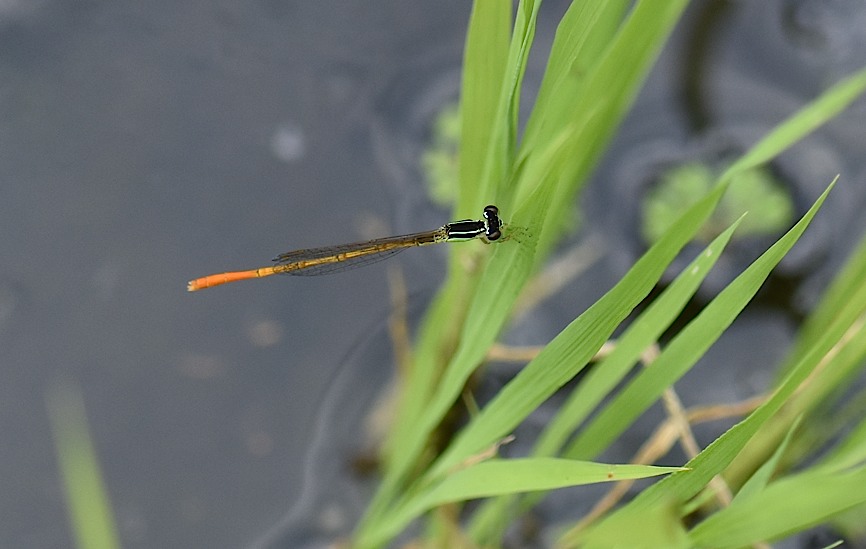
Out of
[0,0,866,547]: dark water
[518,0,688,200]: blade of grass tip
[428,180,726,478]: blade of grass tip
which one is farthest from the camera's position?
[0,0,866,547]: dark water

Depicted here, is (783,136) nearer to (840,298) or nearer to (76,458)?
(840,298)

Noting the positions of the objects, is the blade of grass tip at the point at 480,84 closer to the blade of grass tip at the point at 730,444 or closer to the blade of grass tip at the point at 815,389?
the blade of grass tip at the point at 730,444

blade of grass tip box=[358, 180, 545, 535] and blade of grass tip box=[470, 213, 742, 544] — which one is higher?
blade of grass tip box=[358, 180, 545, 535]

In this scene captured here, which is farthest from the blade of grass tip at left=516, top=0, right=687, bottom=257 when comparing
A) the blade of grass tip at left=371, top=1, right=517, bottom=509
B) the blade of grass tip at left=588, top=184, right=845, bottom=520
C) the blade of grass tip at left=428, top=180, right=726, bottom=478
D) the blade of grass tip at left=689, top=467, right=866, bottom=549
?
the blade of grass tip at left=689, top=467, right=866, bottom=549

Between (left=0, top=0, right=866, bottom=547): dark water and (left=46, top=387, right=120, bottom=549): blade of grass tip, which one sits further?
(left=0, top=0, right=866, bottom=547): dark water

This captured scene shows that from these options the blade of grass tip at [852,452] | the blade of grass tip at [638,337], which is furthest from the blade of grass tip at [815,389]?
the blade of grass tip at [638,337]

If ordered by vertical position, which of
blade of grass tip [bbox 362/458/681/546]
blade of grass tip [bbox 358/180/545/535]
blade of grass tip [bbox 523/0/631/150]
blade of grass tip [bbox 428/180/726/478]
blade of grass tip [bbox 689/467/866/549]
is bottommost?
blade of grass tip [bbox 689/467/866/549]

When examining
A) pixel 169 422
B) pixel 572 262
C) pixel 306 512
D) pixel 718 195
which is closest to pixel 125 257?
pixel 169 422

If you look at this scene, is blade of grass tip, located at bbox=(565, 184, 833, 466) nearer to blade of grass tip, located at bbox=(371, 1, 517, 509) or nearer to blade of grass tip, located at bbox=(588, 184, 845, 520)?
blade of grass tip, located at bbox=(588, 184, 845, 520)

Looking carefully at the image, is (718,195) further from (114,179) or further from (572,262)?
(114,179)
